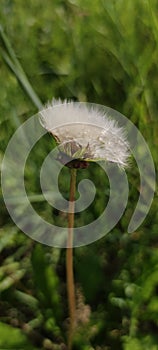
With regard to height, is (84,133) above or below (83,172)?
below

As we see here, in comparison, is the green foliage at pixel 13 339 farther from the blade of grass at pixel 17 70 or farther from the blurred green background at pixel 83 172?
the blade of grass at pixel 17 70

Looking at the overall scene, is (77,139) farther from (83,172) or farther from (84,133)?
(83,172)

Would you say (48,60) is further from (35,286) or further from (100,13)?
(35,286)

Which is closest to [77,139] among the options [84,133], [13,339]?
[84,133]

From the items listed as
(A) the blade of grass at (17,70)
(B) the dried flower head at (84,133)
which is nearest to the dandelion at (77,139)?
(B) the dried flower head at (84,133)

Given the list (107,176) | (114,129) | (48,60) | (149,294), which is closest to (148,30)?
(48,60)

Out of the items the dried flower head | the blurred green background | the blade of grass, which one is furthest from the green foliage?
the blade of grass
